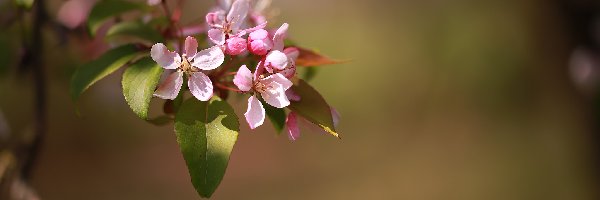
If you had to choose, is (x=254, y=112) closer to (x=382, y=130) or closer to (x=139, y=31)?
(x=139, y=31)

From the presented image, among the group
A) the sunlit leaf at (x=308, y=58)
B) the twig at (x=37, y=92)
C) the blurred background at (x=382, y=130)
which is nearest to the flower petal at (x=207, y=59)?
the sunlit leaf at (x=308, y=58)

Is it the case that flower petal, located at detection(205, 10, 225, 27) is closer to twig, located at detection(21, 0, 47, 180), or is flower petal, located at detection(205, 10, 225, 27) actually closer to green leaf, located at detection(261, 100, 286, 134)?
green leaf, located at detection(261, 100, 286, 134)

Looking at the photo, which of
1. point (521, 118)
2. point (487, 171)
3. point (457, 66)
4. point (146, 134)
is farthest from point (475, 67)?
point (146, 134)

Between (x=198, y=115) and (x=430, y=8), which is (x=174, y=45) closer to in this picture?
(x=198, y=115)

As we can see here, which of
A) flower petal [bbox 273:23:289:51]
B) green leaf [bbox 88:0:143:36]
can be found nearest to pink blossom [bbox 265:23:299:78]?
flower petal [bbox 273:23:289:51]

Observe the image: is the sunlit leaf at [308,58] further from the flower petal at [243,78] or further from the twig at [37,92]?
the twig at [37,92]

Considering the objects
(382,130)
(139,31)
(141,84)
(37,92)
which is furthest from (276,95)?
(382,130)
